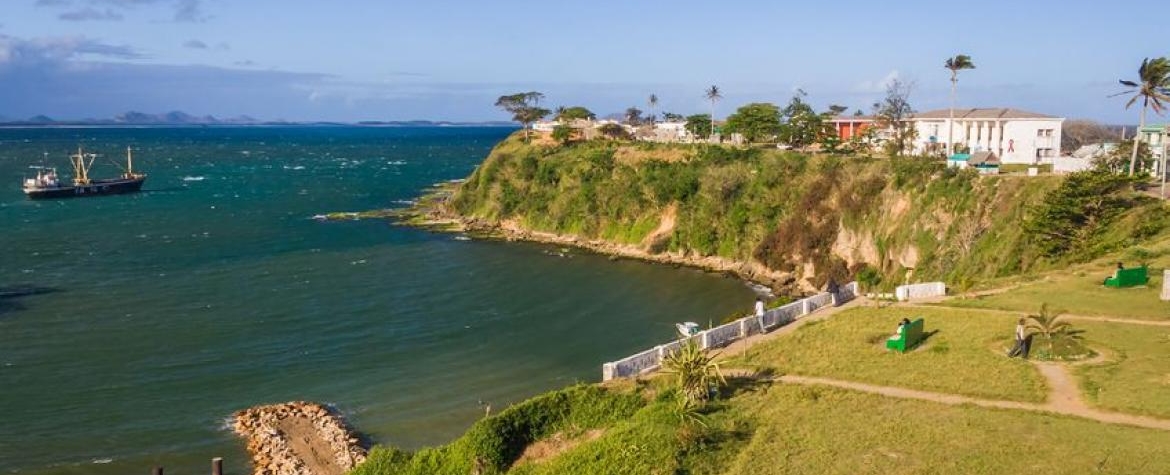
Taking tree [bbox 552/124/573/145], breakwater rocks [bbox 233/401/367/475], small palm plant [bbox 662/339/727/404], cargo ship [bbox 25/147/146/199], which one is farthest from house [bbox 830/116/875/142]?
cargo ship [bbox 25/147/146/199]

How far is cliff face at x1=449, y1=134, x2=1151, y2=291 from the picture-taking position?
179 feet

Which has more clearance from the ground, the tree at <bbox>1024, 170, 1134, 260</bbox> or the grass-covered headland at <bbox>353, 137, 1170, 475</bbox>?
the tree at <bbox>1024, 170, 1134, 260</bbox>

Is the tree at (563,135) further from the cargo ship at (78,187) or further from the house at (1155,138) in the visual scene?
the cargo ship at (78,187)

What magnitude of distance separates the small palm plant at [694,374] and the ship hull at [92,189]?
11198 centimetres

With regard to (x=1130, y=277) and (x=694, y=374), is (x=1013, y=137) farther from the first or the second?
(x=694, y=374)

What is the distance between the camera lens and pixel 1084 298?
36906 mm

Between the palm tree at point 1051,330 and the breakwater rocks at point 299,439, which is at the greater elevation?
the palm tree at point 1051,330

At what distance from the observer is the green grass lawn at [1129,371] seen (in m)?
25.3

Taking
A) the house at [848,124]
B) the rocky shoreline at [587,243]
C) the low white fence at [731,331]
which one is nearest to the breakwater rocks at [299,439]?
the low white fence at [731,331]

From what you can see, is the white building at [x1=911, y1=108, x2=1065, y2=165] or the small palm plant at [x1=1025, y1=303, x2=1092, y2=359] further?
the white building at [x1=911, y1=108, x2=1065, y2=165]

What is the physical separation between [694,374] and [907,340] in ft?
30.4

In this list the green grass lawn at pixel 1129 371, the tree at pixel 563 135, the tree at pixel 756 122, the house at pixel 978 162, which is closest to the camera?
the green grass lawn at pixel 1129 371

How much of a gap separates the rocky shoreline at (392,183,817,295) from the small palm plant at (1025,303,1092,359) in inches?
1078

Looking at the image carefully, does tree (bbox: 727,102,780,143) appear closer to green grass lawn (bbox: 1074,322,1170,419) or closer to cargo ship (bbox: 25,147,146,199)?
green grass lawn (bbox: 1074,322,1170,419)
